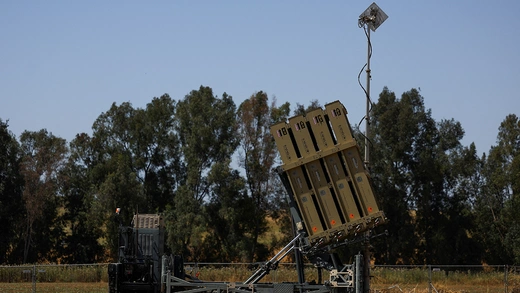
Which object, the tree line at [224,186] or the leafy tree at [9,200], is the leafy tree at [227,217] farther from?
the leafy tree at [9,200]

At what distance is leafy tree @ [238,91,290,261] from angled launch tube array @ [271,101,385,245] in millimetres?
36223

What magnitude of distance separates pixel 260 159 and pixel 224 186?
3607 mm

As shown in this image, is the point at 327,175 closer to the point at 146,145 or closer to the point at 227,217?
the point at 227,217

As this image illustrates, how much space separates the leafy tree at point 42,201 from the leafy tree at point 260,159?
14357mm

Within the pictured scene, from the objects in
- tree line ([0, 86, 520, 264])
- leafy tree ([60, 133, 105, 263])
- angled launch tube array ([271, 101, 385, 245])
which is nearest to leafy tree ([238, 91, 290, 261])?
tree line ([0, 86, 520, 264])

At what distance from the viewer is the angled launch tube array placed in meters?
19.4

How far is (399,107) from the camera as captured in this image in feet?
192

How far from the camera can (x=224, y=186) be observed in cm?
5528

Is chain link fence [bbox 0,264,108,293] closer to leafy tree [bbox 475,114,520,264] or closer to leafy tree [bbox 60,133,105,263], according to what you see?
leafy tree [bbox 60,133,105,263]

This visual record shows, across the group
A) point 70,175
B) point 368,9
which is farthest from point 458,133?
point 368,9

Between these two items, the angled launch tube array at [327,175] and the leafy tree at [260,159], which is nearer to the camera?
the angled launch tube array at [327,175]

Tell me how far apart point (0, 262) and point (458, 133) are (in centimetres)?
3590

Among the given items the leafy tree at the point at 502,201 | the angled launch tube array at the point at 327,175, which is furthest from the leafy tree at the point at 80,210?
the angled launch tube array at the point at 327,175

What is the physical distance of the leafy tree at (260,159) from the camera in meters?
56.6
